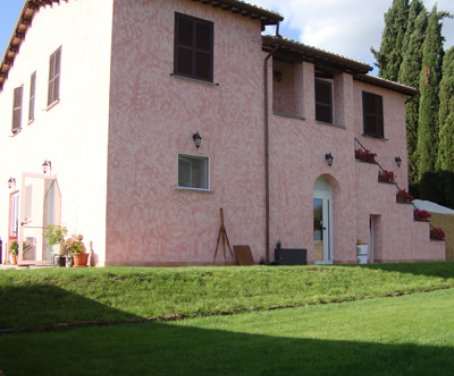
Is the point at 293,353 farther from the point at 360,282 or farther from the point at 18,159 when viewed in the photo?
the point at 18,159

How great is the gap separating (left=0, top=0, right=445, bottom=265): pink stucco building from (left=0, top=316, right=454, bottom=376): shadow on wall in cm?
585

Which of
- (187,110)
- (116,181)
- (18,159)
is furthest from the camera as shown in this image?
(18,159)

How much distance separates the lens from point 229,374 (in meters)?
5.49

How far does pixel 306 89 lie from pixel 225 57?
307cm

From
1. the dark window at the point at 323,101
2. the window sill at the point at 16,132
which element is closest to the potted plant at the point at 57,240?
the window sill at the point at 16,132

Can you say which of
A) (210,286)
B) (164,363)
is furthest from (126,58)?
(164,363)

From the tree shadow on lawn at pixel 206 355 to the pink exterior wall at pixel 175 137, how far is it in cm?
579

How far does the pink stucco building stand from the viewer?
1360 cm

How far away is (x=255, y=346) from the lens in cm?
675

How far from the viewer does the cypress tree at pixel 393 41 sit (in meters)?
32.5

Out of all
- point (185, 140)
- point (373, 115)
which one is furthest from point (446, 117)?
point (185, 140)

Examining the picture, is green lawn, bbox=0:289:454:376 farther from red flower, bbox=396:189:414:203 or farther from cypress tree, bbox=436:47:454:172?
cypress tree, bbox=436:47:454:172

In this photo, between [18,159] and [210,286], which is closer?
[210,286]

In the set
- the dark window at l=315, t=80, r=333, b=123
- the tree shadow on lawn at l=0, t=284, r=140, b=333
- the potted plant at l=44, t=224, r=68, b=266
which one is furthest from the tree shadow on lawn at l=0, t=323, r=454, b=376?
the dark window at l=315, t=80, r=333, b=123
